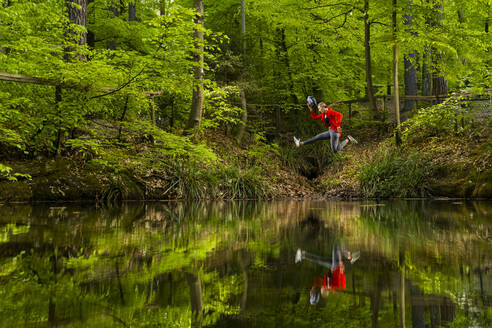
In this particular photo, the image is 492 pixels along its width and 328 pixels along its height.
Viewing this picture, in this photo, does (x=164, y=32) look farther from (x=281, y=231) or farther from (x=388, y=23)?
(x=388, y=23)

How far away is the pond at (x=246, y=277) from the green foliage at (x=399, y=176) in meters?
6.78

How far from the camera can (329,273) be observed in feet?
8.83

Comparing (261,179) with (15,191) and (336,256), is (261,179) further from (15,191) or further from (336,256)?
(336,256)

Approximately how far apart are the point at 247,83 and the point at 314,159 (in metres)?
4.13

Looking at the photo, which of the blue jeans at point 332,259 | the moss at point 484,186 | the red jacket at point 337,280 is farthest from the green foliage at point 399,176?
the red jacket at point 337,280

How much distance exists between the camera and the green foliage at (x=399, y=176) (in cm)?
1147

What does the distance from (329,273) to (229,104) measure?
12857 millimetres

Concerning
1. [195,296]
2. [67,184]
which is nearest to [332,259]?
[195,296]

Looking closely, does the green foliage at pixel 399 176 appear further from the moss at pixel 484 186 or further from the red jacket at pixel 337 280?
the red jacket at pixel 337 280

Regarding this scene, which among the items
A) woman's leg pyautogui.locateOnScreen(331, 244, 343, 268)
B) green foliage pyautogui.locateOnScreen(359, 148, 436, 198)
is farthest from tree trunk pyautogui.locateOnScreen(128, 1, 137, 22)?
woman's leg pyautogui.locateOnScreen(331, 244, 343, 268)

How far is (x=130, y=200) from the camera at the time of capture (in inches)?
416

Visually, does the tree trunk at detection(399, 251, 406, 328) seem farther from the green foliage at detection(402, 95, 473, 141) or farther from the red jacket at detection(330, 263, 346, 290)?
the green foliage at detection(402, 95, 473, 141)

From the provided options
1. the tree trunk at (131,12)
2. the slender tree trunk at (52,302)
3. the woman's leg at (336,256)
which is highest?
the tree trunk at (131,12)

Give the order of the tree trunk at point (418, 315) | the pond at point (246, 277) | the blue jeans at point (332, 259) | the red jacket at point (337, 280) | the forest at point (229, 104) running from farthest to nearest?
the forest at point (229, 104)
the blue jeans at point (332, 259)
the red jacket at point (337, 280)
the pond at point (246, 277)
the tree trunk at point (418, 315)
